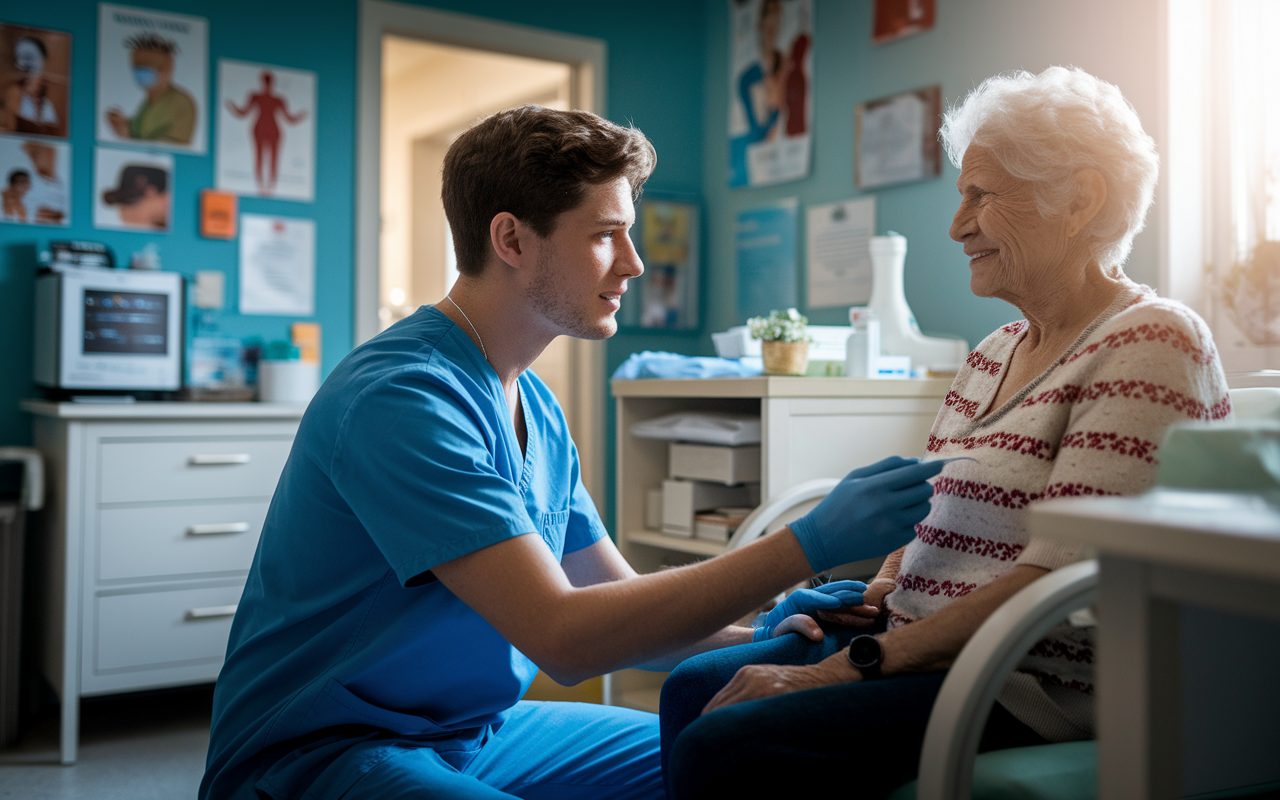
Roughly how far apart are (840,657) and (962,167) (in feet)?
2.34

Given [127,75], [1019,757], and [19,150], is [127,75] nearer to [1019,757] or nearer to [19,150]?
[19,150]

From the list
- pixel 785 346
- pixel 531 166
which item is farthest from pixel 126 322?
pixel 531 166

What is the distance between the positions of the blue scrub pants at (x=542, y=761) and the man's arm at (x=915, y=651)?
0.25m

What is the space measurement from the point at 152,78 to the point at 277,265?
62 cm

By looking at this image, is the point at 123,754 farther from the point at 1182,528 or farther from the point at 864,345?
the point at 1182,528

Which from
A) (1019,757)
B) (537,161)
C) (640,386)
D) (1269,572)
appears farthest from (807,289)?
(1269,572)

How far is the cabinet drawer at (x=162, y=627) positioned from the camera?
2.38 metres

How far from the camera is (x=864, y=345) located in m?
2.18

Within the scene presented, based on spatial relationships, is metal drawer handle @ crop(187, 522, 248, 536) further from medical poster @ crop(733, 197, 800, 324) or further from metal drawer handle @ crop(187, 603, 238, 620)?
medical poster @ crop(733, 197, 800, 324)

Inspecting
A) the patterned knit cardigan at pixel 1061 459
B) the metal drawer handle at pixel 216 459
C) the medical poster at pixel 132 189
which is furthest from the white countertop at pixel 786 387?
the medical poster at pixel 132 189

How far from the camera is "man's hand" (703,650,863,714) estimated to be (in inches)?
40.6

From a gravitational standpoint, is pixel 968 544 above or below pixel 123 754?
above

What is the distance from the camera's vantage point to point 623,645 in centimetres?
97

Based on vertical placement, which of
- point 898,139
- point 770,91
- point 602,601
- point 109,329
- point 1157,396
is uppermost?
point 770,91
